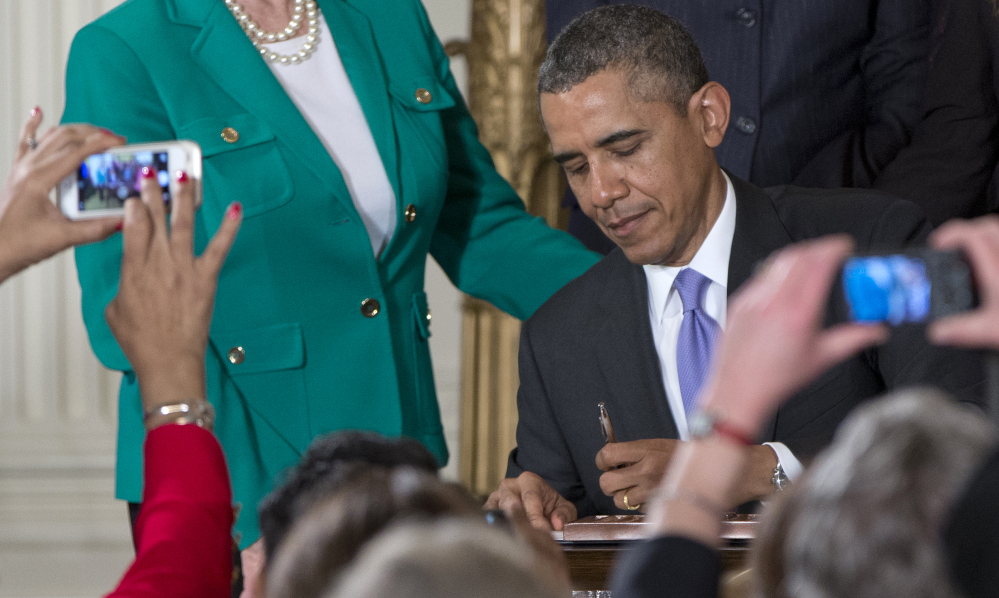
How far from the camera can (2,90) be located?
12.3 feet

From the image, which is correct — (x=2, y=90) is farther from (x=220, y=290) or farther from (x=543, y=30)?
(x=220, y=290)

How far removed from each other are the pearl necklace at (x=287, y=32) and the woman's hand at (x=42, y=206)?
30.2 inches

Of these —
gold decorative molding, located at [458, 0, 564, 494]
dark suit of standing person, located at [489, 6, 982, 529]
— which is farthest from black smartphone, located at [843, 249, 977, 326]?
gold decorative molding, located at [458, 0, 564, 494]

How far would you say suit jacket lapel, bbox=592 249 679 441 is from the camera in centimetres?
200

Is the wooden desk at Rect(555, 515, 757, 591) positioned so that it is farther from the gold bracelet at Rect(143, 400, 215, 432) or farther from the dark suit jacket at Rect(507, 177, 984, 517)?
the gold bracelet at Rect(143, 400, 215, 432)

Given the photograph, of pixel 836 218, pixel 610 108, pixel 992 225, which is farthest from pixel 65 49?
pixel 992 225

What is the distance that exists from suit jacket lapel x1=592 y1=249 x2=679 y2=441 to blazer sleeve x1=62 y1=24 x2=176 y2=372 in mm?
779

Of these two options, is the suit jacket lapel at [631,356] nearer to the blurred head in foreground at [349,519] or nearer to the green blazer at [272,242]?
the green blazer at [272,242]

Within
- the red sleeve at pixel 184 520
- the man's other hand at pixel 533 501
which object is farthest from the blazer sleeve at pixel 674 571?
the man's other hand at pixel 533 501

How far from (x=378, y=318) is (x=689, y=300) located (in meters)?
0.51

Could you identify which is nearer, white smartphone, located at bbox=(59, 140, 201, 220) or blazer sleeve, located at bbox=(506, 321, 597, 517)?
white smartphone, located at bbox=(59, 140, 201, 220)

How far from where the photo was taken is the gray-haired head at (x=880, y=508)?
674 millimetres

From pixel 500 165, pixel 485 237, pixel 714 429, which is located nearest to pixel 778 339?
pixel 714 429

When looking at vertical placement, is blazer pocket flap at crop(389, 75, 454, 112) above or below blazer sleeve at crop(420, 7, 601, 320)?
above
